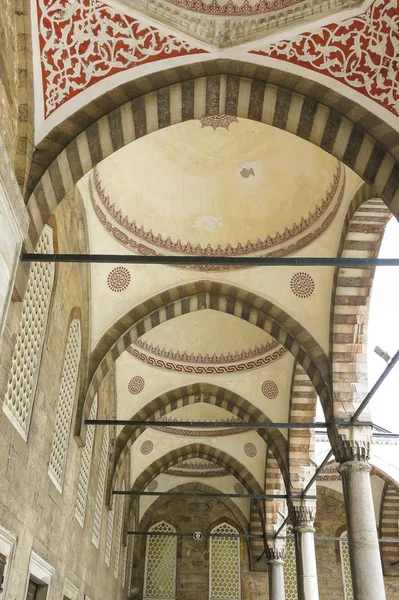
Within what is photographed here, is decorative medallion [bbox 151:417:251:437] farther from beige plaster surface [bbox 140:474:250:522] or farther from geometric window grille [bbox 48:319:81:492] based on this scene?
geometric window grille [bbox 48:319:81:492]

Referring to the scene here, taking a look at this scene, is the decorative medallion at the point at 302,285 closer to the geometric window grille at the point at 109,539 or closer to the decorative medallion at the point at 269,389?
the decorative medallion at the point at 269,389

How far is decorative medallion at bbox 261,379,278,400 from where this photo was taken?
1153cm

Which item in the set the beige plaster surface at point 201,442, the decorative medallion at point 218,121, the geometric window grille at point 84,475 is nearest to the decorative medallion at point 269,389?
the beige plaster surface at point 201,442

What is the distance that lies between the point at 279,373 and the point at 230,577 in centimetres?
831

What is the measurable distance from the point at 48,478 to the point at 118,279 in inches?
135

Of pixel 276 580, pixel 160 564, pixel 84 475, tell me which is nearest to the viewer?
pixel 84 475

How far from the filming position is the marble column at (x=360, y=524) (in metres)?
6.89

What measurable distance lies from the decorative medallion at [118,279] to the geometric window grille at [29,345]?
7.59ft

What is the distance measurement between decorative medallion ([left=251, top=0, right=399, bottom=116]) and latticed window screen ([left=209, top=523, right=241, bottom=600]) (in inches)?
586

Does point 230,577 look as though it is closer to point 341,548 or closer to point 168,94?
point 341,548

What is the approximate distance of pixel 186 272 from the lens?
30.3ft

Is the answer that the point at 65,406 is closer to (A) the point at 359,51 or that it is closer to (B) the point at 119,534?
(A) the point at 359,51

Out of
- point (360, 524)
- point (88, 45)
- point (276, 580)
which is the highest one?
point (88, 45)

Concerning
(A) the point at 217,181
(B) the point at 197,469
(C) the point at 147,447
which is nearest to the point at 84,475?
(A) the point at 217,181
